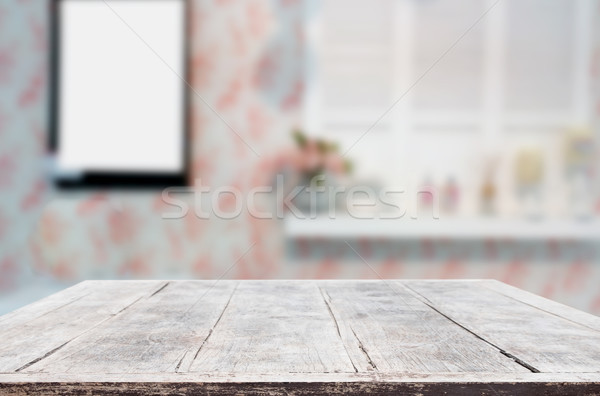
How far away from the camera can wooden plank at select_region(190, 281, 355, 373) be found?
64cm

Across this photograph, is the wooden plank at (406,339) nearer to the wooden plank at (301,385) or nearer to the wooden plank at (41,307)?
the wooden plank at (301,385)

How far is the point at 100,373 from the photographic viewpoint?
614 millimetres

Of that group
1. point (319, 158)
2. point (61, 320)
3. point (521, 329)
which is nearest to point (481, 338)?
point (521, 329)

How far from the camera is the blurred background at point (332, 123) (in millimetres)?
2646

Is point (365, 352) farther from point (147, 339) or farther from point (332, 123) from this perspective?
point (332, 123)

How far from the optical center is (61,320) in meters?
0.90

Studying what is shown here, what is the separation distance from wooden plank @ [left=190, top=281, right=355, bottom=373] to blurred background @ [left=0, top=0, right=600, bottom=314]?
1.60 metres

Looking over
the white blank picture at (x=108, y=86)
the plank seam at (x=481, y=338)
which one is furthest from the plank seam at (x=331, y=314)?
the white blank picture at (x=108, y=86)

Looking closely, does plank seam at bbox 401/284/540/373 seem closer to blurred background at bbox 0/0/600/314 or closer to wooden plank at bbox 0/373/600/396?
wooden plank at bbox 0/373/600/396

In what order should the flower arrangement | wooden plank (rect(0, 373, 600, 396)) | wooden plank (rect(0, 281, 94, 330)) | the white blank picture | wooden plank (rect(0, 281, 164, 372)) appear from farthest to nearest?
the white blank picture
the flower arrangement
wooden plank (rect(0, 281, 94, 330))
wooden plank (rect(0, 281, 164, 372))
wooden plank (rect(0, 373, 600, 396))

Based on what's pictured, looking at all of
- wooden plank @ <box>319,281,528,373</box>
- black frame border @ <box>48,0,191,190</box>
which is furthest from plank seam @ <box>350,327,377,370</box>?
black frame border @ <box>48,0,191,190</box>

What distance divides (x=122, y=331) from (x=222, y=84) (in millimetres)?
2037

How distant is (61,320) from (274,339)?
37 centimetres

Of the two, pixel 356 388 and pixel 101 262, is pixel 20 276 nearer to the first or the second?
pixel 101 262
